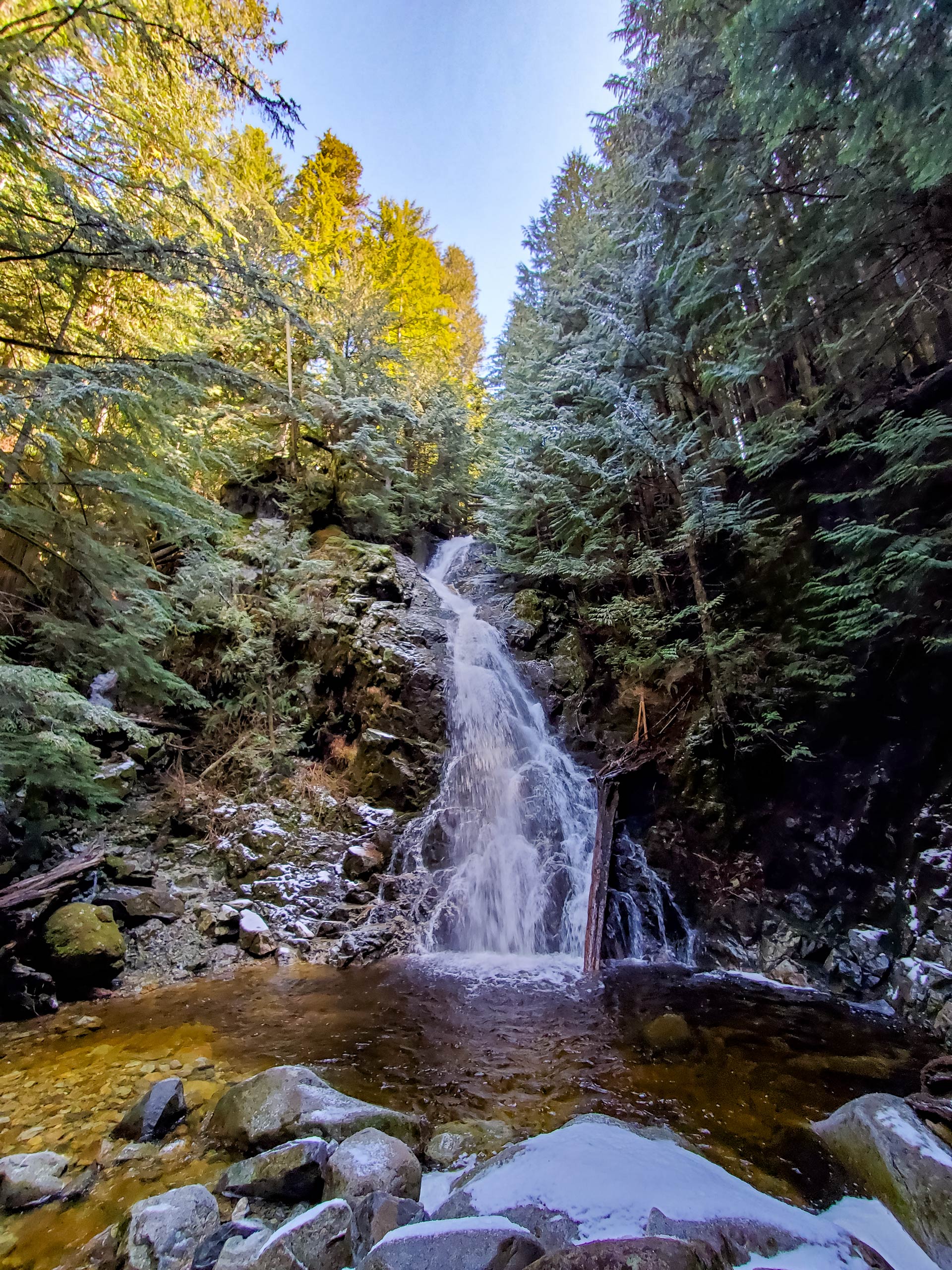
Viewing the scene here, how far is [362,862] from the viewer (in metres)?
7.35

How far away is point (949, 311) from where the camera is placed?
6.26 m

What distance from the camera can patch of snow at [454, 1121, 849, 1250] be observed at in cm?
219

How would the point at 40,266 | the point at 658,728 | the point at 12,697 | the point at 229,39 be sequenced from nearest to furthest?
the point at 12,697 → the point at 40,266 → the point at 229,39 → the point at 658,728

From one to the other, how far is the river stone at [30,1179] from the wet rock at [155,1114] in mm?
351

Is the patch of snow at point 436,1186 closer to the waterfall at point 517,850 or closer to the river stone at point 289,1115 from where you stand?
the river stone at point 289,1115

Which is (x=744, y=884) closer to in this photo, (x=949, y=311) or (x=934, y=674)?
Answer: (x=934, y=674)

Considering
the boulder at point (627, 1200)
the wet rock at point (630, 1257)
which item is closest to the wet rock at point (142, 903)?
the boulder at point (627, 1200)

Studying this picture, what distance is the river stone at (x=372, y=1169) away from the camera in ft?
7.82

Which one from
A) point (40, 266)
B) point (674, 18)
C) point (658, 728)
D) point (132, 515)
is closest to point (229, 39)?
point (40, 266)

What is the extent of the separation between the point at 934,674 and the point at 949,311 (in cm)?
455

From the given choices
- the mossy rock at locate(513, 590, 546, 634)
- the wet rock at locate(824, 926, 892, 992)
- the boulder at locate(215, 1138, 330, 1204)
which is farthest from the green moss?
the mossy rock at locate(513, 590, 546, 634)

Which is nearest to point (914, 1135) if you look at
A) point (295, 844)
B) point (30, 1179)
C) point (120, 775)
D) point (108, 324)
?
point (30, 1179)

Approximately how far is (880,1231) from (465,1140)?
6.68 feet

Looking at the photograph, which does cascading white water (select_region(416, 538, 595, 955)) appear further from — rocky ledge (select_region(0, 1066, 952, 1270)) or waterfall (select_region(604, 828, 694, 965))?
rocky ledge (select_region(0, 1066, 952, 1270))
